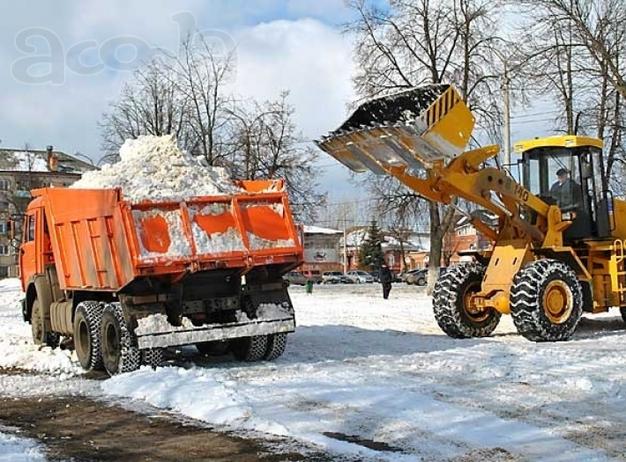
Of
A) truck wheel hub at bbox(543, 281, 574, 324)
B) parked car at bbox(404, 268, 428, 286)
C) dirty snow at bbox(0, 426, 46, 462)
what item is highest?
truck wheel hub at bbox(543, 281, 574, 324)

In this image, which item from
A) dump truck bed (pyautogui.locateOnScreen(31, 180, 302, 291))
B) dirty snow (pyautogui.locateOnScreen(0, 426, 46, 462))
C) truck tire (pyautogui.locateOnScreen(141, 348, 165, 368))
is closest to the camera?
dirty snow (pyautogui.locateOnScreen(0, 426, 46, 462))

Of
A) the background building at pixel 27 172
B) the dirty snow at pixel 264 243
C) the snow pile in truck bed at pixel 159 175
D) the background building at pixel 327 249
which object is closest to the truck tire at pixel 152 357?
the dirty snow at pixel 264 243

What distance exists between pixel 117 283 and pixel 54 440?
3677 millimetres

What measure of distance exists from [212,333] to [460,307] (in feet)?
16.7

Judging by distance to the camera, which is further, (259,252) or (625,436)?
(259,252)

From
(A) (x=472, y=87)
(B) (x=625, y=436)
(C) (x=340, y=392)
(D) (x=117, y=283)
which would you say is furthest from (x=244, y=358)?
(A) (x=472, y=87)

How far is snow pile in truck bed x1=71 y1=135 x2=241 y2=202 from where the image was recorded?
11.5m

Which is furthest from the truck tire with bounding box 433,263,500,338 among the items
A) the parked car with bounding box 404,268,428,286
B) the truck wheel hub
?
the parked car with bounding box 404,268,428,286

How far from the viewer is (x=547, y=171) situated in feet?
50.5

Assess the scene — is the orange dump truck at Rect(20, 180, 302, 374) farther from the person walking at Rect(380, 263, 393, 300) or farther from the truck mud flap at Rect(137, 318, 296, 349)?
the person walking at Rect(380, 263, 393, 300)

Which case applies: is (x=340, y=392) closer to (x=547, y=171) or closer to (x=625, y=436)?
(x=625, y=436)

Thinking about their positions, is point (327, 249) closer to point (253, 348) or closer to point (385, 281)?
point (385, 281)

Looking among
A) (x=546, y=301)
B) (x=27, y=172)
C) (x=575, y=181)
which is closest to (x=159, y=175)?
(x=546, y=301)

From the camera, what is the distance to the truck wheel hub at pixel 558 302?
13.7 m
